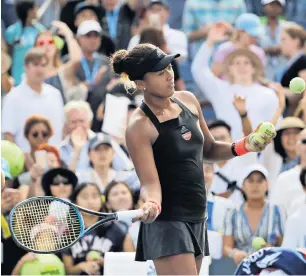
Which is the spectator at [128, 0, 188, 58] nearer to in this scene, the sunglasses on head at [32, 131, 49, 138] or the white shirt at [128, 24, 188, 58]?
the white shirt at [128, 24, 188, 58]

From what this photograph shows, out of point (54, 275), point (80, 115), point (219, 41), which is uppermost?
point (219, 41)

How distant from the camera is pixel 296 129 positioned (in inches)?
435

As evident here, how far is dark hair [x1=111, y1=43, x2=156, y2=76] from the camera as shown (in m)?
6.87

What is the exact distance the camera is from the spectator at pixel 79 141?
10.9m

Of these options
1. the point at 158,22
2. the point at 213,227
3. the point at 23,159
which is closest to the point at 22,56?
the point at 158,22

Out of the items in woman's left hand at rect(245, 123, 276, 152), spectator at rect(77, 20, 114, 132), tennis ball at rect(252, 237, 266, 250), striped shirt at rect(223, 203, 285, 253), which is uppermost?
spectator at rect(77, 20, 114, 132)

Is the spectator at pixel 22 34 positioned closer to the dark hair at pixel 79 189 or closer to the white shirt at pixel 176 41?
the white shirt at pixel 176 41

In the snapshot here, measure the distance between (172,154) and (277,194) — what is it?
3.48 meters

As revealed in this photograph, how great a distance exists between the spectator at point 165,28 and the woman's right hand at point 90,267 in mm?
3511

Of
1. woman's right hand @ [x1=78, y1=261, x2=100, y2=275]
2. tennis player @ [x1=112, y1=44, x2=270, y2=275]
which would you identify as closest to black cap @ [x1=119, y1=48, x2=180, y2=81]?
tennis player @ [x1=112, y1=44, x2=270, y2=275]

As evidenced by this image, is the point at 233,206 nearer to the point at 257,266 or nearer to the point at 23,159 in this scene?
the point at 23,159

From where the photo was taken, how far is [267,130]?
6.89 metres

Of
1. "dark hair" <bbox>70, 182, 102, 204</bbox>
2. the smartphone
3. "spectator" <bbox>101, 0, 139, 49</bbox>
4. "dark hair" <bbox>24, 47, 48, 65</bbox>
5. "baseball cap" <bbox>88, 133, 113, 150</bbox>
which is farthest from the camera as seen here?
"spectator" <bbox>101, 0, 139, 49</bbox>

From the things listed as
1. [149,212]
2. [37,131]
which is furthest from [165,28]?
[149,212]
